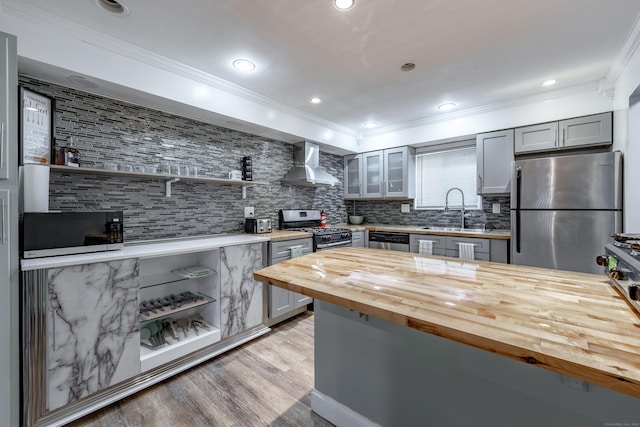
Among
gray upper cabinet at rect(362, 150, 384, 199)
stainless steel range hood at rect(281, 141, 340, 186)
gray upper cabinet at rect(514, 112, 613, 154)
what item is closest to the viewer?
gray upper cabinet at rect(514, 112, 613, 154)

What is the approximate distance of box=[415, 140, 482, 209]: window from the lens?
380 centimetres

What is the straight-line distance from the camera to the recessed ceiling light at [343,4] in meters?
1.60

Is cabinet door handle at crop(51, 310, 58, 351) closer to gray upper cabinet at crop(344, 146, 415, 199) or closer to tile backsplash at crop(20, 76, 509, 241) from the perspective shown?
tile backsplash at crop(20, 76, 509, 241)

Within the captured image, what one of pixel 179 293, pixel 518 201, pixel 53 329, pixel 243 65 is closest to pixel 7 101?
pixel 53 329

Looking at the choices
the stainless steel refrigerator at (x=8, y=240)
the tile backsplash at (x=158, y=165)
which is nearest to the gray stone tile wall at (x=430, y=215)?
the tile backsplash at (x=158, y=165)

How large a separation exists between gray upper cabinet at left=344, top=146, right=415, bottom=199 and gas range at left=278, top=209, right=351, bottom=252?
35.0 inches

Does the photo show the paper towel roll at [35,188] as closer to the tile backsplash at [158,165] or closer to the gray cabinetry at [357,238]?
the tile backsplash at [158,165]

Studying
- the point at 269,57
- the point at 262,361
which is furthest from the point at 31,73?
the point at 262,361

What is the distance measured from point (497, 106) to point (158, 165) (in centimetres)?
378

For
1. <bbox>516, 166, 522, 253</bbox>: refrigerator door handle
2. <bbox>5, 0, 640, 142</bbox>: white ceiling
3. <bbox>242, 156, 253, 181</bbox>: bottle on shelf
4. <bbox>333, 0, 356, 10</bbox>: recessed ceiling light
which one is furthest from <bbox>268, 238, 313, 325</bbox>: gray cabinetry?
<bbox>516, 166, 522, 253</bbox>: refrigerator door handle

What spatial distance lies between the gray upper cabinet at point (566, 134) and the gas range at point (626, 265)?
6.76 feet

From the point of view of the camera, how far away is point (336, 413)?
1560 millimetres

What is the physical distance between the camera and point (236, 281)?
2480mm

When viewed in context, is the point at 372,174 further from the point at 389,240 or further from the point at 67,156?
the point at 67,156
